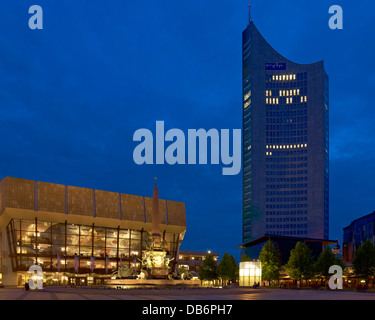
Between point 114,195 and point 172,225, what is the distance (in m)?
19.9

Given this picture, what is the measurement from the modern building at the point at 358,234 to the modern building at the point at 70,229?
54.8 m

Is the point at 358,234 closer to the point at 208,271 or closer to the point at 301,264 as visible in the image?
the point at 208,271

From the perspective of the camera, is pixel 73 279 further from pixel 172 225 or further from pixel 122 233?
pixel 172 225

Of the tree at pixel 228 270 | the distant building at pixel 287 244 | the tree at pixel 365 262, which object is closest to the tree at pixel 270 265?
the tree at pixel 228 270

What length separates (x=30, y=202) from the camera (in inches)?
4075

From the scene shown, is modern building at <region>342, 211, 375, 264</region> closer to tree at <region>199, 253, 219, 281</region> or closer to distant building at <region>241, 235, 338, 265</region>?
distant building at <region>241, 235, 338, 265</region>

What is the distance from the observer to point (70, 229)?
114125 millimetres

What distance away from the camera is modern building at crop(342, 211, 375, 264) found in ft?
441

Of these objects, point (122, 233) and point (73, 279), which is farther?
point (122, 233)

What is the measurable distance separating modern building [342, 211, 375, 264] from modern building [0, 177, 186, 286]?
5478cm

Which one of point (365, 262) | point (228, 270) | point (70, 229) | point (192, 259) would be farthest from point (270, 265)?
point (192, 259)

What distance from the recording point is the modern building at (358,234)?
13450 cm

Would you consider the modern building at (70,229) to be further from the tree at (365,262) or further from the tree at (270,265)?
the tree at (365,262)
